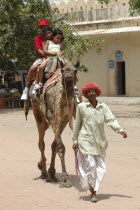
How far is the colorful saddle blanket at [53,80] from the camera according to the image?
28.9 feet

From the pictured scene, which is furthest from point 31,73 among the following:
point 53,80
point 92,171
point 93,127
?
point 92,171

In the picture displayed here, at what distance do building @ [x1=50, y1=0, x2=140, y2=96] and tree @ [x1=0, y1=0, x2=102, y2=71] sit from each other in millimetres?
5195

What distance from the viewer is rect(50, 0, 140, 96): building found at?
29.6 m

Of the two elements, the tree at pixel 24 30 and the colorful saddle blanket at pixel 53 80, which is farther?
the tree at pixel 24 30

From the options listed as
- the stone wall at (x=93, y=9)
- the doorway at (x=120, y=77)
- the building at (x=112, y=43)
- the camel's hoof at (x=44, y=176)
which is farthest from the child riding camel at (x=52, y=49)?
the doorway at (x=120, y=77)

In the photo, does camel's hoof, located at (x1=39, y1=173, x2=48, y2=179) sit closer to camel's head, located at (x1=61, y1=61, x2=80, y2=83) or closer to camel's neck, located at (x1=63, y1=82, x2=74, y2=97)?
camel's neck, located at (x1=63, y1=82, x2=74, y2=97)

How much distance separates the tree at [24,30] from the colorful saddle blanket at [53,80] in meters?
14.2

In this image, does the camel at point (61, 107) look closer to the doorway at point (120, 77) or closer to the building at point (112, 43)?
the building at point (112, 43)

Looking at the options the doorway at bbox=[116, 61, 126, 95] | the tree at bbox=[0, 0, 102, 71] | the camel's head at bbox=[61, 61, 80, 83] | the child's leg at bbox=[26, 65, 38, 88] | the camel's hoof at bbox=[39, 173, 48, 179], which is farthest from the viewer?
the doorway at bbox=[116, 61, 126, 95]

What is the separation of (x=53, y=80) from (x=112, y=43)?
72.8 ft

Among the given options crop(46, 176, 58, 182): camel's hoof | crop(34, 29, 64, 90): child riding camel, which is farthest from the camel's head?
crop(46, 176, 58, 182): camel's hoof

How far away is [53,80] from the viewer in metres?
8.88

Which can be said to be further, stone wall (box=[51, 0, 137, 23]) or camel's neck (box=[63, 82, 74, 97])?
stone wall (box=[51, 0, 137, 23])

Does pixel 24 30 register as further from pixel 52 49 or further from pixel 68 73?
pixel 68 73
